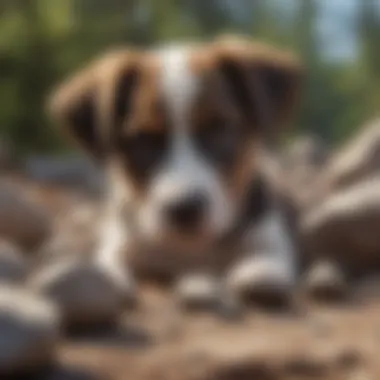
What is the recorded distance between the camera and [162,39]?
4.57m

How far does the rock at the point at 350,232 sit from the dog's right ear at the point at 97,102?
56 cm

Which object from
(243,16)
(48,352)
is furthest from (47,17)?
(48,352)

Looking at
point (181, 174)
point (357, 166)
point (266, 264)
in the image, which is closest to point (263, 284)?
point (266, 264)

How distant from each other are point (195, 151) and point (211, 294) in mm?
528

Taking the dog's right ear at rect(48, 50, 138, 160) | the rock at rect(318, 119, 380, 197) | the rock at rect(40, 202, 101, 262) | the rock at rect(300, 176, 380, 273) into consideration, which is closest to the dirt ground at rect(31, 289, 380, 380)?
the rock at rect(300, 176, 380, 273)

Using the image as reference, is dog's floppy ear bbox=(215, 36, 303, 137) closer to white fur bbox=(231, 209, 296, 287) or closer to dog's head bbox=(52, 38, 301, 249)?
dog's head bbox=(52, 38, 301, 249)

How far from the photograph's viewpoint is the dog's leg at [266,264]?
225cm

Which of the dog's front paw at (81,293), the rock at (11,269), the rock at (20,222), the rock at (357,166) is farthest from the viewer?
the rock at (357,166)

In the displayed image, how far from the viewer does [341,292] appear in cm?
231

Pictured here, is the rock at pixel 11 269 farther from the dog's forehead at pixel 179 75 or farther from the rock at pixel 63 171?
the rock at pixel 63 171

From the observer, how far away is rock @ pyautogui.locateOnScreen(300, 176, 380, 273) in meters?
2.57

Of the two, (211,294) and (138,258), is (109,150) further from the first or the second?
(211,294)

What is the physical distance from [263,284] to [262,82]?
730mm

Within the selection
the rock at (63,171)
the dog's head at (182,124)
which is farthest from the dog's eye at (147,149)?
the rock at (63,171)
